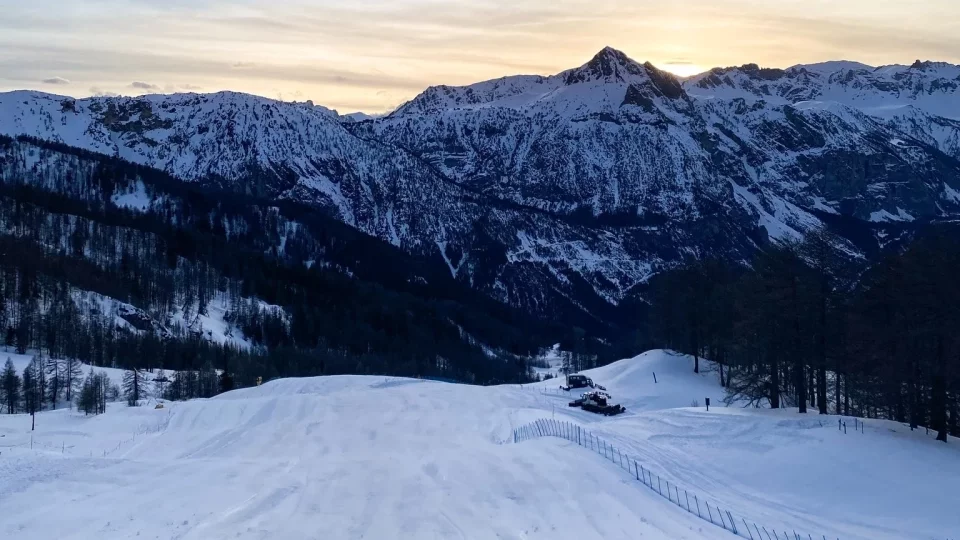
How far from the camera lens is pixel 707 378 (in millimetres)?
71875

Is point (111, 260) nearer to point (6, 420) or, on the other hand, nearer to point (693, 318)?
point (6, 420)

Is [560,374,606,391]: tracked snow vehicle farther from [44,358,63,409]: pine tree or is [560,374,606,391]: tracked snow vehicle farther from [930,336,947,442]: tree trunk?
[44,358,63,409]: pine tree

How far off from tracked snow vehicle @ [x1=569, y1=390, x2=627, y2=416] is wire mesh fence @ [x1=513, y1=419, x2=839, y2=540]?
28.0ft

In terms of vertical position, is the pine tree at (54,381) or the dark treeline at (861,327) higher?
the dark treeline at (861,327)

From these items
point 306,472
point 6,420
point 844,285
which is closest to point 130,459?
point 306,472

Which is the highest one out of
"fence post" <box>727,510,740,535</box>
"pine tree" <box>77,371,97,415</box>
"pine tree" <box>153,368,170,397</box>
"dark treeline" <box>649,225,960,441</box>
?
"dark treeline" <box>649,225,960,441</box>

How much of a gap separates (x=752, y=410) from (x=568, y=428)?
38.5ft

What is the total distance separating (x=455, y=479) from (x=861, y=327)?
947 inches

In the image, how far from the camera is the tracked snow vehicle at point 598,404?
59.4m

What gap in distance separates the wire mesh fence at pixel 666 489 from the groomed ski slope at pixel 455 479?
2.41 ft

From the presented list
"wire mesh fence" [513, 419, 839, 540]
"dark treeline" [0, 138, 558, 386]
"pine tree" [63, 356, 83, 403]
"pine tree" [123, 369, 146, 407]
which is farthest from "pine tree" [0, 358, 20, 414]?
"wire mesh fence" [513, 419, 839, 540]

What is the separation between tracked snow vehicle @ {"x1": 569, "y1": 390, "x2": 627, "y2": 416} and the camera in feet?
195

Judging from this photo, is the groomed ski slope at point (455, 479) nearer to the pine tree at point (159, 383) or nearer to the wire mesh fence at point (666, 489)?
the wire mesh fence at point (666, 489)

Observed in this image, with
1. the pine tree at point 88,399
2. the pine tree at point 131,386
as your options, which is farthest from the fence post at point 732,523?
the pine tree at point 131,386
